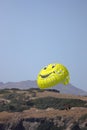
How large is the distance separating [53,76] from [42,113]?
761cm

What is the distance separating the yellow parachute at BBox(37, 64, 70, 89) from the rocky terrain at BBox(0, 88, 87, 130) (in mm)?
5088

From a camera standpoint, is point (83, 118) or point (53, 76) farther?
point (53, 76)

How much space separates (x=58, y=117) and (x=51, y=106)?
11.4 m

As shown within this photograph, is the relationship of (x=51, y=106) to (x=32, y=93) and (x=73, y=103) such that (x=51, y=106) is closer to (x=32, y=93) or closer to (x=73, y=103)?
(x=73, y=103)

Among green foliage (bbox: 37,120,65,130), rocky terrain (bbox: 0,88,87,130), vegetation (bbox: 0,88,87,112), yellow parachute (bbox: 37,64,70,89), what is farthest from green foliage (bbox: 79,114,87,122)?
yellow parachute (bbox: 37,64,70,89)

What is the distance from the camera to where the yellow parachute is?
69.9m

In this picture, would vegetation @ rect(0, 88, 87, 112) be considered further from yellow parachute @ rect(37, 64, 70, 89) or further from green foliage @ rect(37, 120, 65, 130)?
green foliage @ rect(37, 120, 65, 130)

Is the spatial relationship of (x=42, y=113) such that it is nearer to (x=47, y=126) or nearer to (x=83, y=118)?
(x=47, y=126)

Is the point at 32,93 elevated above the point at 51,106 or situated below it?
above

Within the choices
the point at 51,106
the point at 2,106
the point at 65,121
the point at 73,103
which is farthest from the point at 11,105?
the point at 65,121

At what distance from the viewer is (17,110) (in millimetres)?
73500

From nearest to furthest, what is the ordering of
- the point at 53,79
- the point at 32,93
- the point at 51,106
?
the point at 53,79
the point at 51,106
the point at 32,93

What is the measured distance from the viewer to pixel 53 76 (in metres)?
69.9

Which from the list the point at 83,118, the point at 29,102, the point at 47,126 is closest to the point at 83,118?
the point at 83,118
